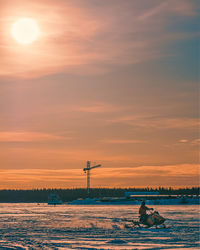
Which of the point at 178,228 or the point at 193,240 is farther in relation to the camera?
the point at 178,228

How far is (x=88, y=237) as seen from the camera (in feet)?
124

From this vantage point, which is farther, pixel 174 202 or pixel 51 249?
pixel 174 202

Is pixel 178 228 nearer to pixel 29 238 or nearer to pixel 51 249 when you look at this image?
pixel 29 238

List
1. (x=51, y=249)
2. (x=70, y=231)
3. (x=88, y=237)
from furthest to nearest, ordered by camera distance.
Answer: (x=70, y=231)
(x=88, y=237)
(x=51, y=249)

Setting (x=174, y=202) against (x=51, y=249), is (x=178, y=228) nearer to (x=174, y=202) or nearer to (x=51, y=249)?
(x=51, y=249)

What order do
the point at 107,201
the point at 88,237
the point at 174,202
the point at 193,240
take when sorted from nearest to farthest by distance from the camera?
the point at 193,240
the point at 88,237
the point at 174,202
the point at 107,201

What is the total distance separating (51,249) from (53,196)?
141112 millimetres

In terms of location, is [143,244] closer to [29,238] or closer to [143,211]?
[29,238]

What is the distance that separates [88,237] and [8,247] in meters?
8.39

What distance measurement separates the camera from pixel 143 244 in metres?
33.0

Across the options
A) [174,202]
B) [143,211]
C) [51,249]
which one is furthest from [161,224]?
[174,202]

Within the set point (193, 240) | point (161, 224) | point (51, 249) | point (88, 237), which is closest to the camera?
point (51, 249)

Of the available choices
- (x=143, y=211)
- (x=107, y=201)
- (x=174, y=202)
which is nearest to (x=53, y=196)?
(x=107, y=201)

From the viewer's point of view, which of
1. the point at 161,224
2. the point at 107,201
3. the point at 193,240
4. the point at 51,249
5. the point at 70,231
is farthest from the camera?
the point at 107,201
